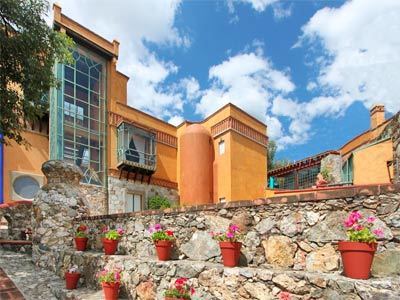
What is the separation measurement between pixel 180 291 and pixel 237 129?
1408 cm

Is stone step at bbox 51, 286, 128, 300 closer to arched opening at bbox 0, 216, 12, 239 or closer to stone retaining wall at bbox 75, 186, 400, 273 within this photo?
stone retaining wall at bbox 75, 186, 400, 273

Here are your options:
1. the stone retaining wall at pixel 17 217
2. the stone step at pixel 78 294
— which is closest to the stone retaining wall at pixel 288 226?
the stone step at pixel 78 294

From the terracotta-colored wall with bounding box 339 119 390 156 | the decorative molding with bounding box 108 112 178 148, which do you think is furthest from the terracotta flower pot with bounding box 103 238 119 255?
the terracotta-colored wall with bounding box 339 119 390 156

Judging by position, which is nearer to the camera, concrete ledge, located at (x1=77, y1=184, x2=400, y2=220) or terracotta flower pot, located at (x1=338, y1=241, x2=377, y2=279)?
terracotta flower pot, located at (x1=338, y1=241, x2=377, y2=279)

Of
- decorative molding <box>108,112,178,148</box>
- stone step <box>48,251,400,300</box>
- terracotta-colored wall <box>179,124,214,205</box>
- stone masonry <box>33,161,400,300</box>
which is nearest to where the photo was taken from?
stone step <box>48,251,400,300</box>

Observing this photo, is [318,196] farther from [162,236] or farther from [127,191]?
[127,191]

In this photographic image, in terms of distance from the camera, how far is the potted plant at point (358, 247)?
2.83 meters

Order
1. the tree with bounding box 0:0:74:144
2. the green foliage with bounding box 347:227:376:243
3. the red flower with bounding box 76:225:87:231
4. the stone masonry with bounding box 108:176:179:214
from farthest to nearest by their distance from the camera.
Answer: the stone masonry with bounding box 108:176:179:214
the tree with bounding box 0:0:74:144
the red flower with bounding box 76:225:87:231
the green foliage with bounding box 347:227:376:243

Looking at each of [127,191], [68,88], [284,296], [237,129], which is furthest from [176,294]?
[237,129]

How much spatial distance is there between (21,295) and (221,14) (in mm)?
7794

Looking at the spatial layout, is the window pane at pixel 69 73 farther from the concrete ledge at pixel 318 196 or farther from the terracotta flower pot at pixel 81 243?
the concrete ledge at pixel 318 196

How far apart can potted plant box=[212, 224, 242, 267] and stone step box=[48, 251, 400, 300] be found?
4.9 inches

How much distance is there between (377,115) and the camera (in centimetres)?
1933

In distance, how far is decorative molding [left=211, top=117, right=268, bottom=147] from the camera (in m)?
17.3
